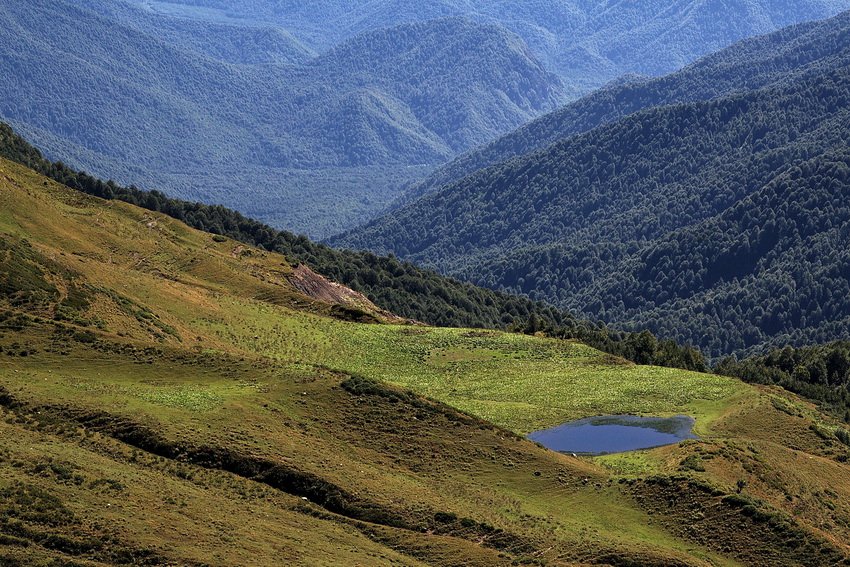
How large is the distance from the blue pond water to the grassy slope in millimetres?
1498

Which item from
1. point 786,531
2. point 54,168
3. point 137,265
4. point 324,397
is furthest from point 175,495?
point 54,168

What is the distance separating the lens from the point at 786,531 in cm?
5331

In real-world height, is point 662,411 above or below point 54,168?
below

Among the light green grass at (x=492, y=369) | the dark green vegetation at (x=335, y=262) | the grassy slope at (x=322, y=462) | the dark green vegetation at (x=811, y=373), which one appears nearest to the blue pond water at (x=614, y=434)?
the light green grass at (x=492, y=369)

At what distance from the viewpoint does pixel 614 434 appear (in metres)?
72.6

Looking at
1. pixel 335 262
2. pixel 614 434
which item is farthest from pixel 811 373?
pixel 335 262

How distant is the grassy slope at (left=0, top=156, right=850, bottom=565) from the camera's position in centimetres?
4481

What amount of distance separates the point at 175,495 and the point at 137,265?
61.2 m

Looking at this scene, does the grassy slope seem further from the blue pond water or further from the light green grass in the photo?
the blue pond water

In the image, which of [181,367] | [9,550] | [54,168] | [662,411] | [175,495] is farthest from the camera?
[54,168]

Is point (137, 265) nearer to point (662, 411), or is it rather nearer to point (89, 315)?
point (89, 315)

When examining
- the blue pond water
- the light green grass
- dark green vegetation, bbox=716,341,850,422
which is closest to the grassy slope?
the light green grass

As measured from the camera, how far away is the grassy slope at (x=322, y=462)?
44.8 metres

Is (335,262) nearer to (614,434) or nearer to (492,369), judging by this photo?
(492,369)
